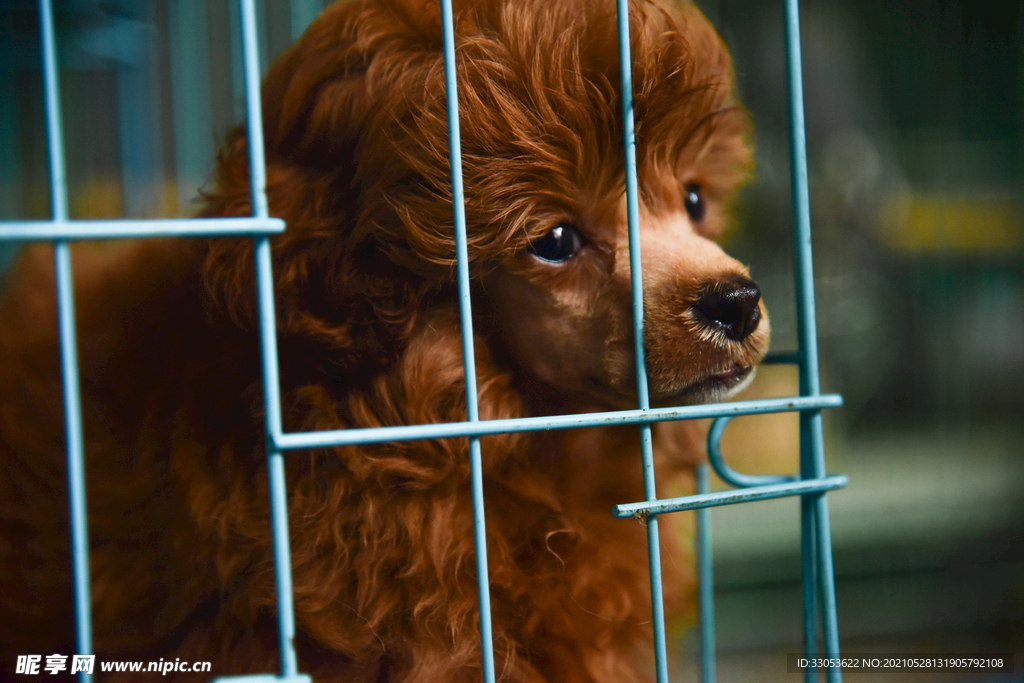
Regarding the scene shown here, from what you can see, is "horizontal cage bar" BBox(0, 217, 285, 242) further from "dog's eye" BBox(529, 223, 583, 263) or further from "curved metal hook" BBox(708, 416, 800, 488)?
"curved metal hook" BBox(708, 416, 800, 488)

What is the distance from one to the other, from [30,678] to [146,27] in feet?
3.36

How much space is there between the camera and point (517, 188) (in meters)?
0.63

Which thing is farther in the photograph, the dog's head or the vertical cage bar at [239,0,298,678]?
the dog's head

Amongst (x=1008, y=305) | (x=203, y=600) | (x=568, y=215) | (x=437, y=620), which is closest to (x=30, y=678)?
(x=203, y=600)

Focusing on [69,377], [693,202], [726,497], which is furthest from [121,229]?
[693,202]

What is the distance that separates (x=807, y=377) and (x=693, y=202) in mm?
311

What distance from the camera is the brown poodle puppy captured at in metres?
0.63

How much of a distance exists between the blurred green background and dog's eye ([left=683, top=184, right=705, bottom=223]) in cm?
80

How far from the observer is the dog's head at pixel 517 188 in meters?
0.61

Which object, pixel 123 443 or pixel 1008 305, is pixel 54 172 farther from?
pixel 1008 305

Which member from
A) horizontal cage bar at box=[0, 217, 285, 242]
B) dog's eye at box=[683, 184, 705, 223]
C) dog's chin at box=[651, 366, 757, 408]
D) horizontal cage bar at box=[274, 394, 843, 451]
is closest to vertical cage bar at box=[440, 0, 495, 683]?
horizontal cage bar at box=[274, 394, 843, 451]

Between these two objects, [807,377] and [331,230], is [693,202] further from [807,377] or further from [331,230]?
[331,230]

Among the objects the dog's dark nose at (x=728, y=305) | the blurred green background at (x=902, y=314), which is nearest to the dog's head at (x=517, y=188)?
the dog's dark nose at (x=728, y=305)

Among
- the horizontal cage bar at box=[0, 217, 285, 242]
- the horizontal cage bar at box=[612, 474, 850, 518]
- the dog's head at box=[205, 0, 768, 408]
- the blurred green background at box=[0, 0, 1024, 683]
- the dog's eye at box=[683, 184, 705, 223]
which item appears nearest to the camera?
the horizontal cage bar at box=[0, 217, 285, 242]
